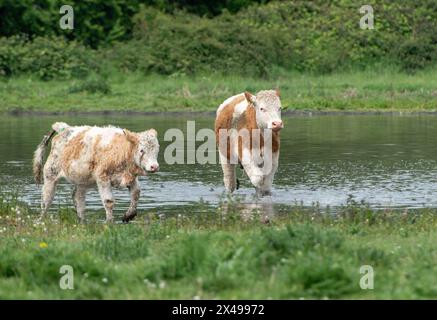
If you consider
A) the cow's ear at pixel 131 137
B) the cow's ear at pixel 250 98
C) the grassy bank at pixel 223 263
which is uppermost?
the cow's ear at pixel 250 98

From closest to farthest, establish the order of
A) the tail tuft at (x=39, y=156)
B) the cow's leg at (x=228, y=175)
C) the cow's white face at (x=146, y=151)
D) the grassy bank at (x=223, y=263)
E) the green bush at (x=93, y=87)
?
the grassy bank at (x=223, y=263), the cow's white face at (x=146, y=151), the tail tuft at (x=39, y=156), the cow's leg at (x=228, y=175), the green bush at (x=93, y=87)

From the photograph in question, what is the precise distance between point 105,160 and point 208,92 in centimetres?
2261

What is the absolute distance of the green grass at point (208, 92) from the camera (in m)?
34.5

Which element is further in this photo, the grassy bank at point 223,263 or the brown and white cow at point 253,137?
the brown and white cow at point 253,137

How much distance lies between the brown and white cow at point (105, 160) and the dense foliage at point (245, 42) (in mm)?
25938

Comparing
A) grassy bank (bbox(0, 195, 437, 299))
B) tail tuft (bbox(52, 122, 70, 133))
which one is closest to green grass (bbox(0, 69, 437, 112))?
tail tuft (bbox(52, 122, 70, 133))

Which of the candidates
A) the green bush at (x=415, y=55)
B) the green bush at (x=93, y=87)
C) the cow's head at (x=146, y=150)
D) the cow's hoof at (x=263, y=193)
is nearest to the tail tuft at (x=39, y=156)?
the cow's head at (x=146, y=150)

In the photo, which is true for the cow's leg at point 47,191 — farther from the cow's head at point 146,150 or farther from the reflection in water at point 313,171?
the cow's head at point 146,150

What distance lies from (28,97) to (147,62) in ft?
20.9

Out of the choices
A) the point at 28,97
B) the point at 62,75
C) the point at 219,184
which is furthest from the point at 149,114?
the point at 219,184

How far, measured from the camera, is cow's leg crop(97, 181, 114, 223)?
14.5 m

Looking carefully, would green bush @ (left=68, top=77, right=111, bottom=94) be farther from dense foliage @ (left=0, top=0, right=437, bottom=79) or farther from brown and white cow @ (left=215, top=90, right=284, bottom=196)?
brown and white cow @ (left=215, top=90, right=284, bottom=196)
